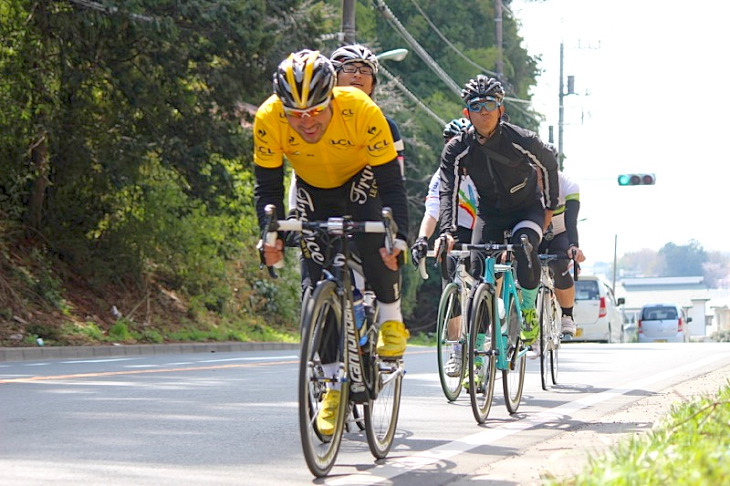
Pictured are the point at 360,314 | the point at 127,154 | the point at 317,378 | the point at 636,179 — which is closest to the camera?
the point at 317,378

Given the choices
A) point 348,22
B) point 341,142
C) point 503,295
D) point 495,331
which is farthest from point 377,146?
point 348,22

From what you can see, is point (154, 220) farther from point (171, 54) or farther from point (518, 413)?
point (518, 413)

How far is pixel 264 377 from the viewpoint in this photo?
40.7 feet

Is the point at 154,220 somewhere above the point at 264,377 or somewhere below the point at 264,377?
above

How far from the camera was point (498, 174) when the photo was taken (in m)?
9.18

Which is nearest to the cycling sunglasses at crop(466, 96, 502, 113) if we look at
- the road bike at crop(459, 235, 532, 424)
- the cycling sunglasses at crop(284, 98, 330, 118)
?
the road bike at crop(459, 235, 532, 424)

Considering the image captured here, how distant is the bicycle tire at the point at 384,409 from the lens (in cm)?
657

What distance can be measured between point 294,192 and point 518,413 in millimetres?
3042

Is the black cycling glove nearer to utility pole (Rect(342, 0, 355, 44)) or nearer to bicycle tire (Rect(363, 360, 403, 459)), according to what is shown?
bicycle tire (Rect(363, 360, 403, 459))

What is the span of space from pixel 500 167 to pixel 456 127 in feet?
2.85

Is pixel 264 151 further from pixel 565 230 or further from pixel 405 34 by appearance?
pixel 405 34

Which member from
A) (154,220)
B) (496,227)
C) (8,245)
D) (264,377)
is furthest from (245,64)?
(496,227)

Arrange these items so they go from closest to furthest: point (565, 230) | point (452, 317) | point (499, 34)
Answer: point (452, 317)
point (565, 230)
point (499, 34)

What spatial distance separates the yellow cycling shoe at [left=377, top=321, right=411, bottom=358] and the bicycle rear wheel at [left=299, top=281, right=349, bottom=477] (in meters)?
0.59
